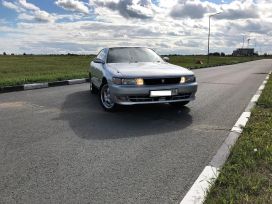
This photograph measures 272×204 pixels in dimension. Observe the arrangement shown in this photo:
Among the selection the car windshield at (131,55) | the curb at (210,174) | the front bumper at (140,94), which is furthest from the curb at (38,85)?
the curb at (210,174)

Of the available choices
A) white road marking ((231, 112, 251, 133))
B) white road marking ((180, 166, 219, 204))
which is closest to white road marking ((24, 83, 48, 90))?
white road marking ((231, 112, 251, 133))

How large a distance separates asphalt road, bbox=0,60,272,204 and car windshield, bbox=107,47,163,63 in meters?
1.15

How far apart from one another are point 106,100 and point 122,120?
47.0 inches

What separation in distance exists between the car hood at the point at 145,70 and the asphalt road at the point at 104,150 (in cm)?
84

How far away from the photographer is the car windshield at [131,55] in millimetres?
8734

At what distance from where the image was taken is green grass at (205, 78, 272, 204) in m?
3.38

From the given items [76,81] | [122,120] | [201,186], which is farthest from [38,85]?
[201,186]

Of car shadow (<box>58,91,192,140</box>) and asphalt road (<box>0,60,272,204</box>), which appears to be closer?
asphalt road (<box>0,60,272,204</box>)

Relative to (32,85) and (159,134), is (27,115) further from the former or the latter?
(32,85)

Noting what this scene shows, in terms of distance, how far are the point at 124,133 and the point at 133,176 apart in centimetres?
201

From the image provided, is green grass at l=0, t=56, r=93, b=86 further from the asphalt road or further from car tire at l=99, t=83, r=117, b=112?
the asphalt road

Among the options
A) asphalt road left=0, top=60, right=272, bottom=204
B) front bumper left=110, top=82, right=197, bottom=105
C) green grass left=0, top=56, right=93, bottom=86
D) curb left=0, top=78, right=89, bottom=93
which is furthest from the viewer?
green grass left=0, top=56, right=93, bottom=86

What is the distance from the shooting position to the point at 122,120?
712 cm

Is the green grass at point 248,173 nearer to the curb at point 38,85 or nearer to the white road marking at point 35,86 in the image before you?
the curb at point 38,85
